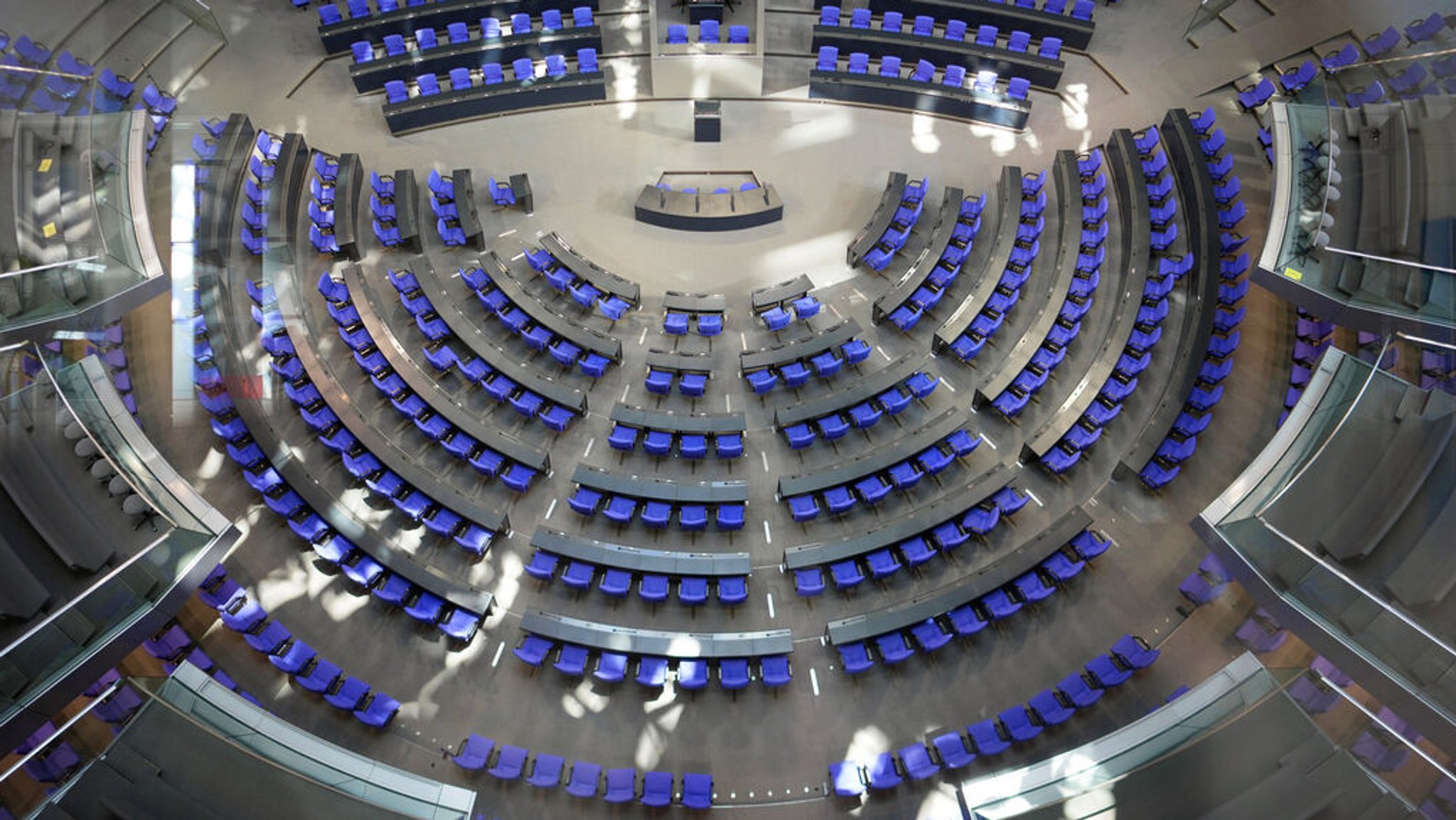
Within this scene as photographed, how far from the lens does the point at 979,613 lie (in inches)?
525

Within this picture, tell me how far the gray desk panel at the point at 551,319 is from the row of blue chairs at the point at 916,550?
5.36 metres

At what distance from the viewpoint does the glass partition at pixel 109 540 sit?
979 centimetres

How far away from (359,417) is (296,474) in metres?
1.36

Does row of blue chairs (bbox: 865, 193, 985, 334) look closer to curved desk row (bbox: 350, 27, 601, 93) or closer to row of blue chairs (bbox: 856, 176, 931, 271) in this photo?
row of blue chairs (bbox: 856, 176, 931, 271)

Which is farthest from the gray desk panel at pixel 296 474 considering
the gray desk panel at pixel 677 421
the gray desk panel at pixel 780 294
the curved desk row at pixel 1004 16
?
the curved desk row at pixel 1004 16

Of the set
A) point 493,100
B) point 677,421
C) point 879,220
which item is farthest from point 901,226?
point 493,100

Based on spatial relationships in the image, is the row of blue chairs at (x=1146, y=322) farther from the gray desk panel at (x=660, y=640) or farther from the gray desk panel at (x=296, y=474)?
the gray desk panel at (x=296, y=474)

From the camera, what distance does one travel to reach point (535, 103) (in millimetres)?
19953

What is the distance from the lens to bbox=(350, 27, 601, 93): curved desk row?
19719mm

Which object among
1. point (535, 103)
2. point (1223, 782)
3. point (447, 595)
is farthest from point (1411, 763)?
point (535, 103)

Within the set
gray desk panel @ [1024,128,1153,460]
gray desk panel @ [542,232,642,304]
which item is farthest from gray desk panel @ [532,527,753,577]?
gray desk panel @ [1024,128,1153,460]

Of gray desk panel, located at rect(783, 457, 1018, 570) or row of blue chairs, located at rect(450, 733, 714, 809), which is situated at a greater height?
gray desk panel, located at rect(783, 457, 1018, 570)

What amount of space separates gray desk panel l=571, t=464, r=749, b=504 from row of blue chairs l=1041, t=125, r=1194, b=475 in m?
5.11

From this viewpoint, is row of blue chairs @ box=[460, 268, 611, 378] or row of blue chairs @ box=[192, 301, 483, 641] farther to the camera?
row of blue chairs @ box=[460, 268, 611, 378]
